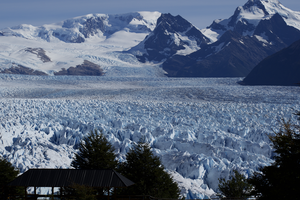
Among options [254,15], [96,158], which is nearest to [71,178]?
[96,158]

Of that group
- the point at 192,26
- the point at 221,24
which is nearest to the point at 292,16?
the point at 221,24

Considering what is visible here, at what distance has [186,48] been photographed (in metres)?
136

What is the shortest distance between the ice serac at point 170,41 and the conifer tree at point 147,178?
108 meters

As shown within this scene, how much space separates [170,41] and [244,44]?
30.2 meters

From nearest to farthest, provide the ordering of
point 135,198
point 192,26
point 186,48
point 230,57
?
1. point 135,198
2. point 230,57
3. point 186,48
4. point 192,26

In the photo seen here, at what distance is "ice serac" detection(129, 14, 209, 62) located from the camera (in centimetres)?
13100

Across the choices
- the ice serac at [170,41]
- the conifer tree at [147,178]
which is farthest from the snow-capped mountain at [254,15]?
the conifer tree at [147,178]

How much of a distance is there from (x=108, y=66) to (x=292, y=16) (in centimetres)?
9884

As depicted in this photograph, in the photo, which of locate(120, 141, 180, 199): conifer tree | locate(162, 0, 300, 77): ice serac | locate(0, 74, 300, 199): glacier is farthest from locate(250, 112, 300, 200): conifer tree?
locate(162, 0, 300, 77): ice serac

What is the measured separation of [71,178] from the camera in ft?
39.0

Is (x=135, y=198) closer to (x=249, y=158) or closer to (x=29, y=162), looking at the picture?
(x=29, y=162)

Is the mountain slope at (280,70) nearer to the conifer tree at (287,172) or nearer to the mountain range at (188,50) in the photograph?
the mountain range at (188,50)

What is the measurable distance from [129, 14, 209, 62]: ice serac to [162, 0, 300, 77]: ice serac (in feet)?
30.0

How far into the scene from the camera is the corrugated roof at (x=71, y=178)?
1166 centimetres
